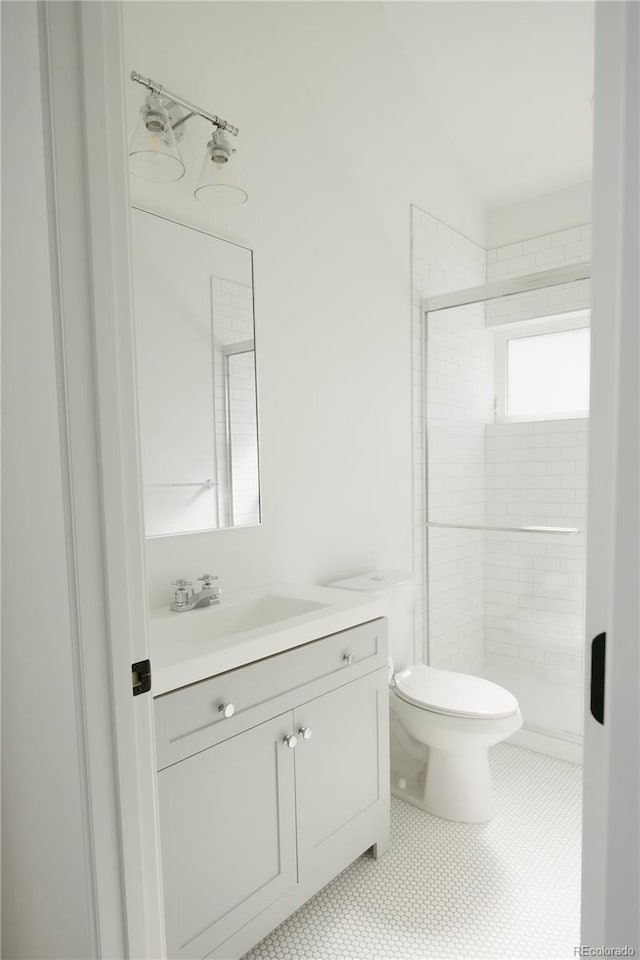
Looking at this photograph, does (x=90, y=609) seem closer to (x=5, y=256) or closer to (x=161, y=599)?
(x=5, y=256)

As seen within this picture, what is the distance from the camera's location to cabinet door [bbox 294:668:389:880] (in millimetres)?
1616

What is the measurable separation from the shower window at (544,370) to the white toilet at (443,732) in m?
1.25

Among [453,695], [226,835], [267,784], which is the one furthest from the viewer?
[453,695]

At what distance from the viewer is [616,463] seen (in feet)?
1.60

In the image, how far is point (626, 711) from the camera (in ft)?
1.59

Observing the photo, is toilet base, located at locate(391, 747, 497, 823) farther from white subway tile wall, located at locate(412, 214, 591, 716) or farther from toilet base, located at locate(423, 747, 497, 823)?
white subway tile wall, located at locate(412, 214, 591, 716)

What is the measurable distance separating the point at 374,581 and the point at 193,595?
0.82 m

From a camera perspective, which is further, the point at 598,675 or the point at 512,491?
the point at 512,491

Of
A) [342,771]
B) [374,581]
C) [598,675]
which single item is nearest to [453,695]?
[374,581]

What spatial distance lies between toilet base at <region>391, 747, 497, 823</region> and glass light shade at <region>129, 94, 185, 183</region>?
2.17m

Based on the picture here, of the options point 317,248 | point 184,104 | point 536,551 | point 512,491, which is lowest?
point 536,551

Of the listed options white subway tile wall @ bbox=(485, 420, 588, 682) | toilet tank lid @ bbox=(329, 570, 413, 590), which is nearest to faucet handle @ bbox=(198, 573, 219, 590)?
toilet tank lid @ bbox=(329, 570, 413, 590)

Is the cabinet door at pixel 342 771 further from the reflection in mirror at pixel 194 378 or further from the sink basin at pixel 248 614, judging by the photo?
the reflection in mirror at pixel 194 378

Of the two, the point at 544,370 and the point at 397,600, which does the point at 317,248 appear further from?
the point at 397,600
